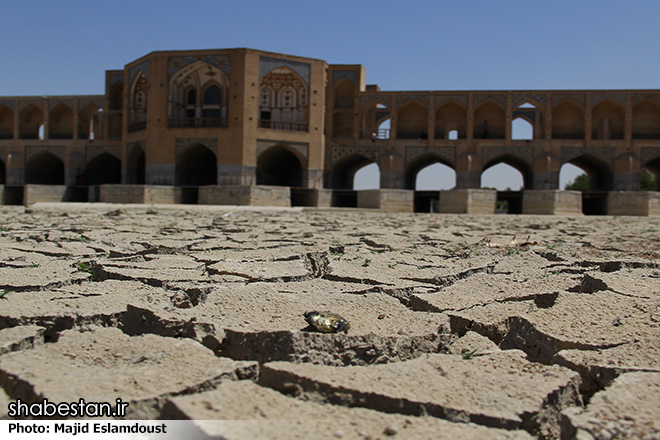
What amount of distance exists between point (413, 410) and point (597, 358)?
689 millimetres

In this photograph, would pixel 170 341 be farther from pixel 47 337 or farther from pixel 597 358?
pixel 597 358

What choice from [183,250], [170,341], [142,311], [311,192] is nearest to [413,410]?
[170,341]

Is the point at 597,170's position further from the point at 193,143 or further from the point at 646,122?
the point at 193,143

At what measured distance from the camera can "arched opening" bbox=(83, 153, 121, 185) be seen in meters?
21.8

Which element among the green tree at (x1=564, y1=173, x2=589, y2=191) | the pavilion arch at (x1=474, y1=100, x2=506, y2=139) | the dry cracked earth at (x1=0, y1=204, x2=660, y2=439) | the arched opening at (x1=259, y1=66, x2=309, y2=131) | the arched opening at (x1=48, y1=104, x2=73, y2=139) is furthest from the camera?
the green tree at (x1=564, y1=173, x2=589, y2=191)

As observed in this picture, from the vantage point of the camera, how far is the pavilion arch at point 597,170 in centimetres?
1934

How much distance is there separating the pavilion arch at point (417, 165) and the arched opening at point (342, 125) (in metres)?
2.66

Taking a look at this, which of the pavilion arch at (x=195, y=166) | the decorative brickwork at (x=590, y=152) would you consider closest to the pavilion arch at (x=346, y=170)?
the pavilion arch at (x=195, y=166)

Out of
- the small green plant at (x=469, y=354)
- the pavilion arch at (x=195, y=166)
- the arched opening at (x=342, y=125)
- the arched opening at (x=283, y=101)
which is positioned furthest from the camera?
the arched opening at (x=342, y=125)

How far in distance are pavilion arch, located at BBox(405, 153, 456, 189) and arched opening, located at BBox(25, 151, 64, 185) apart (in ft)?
47.3

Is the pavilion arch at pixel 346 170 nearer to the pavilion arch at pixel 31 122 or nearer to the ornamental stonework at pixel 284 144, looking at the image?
the ornamental stonework at pixel 284 144

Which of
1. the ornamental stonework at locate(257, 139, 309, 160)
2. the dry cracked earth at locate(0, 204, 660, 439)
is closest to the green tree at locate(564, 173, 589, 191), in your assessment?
the ornamental stonework at locate(257, 139, 309, 160)

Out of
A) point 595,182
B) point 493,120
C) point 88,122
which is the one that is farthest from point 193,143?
point 595,182

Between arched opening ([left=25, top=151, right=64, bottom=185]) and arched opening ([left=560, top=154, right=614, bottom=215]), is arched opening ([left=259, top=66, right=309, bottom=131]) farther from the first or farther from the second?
arched opening ([left=560, top=154, right=614, bottom=215])
